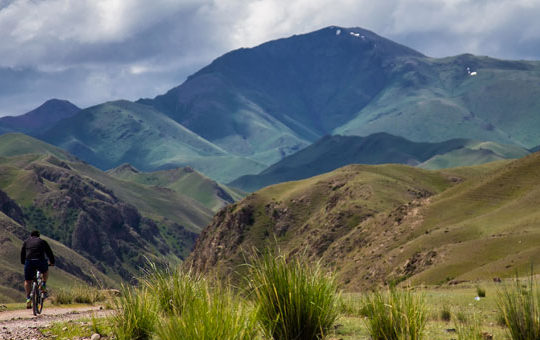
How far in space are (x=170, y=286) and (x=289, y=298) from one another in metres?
4.97

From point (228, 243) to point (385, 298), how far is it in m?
144

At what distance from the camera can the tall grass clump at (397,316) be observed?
35.3 ft

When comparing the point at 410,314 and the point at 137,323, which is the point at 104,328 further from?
the point at 410,314

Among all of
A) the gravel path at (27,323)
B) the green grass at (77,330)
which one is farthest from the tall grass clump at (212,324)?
the green grass at (77,330)

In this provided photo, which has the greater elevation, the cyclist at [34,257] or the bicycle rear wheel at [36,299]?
the cyclist at [34,257]

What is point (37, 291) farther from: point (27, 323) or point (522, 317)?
point (522, 317)

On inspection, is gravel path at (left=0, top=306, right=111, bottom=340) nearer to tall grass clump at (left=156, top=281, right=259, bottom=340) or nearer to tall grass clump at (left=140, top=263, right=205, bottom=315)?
tall grass clump at (left=140, top=263, right=205, bottom=315)

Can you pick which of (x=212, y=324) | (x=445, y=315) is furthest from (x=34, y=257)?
(x=212, y=324)

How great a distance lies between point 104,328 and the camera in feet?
55.0

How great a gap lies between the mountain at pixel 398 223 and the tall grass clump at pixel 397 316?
90 centimetres

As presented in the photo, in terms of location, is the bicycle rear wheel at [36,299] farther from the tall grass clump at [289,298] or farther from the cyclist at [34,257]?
the tall grass clump at [289,298]

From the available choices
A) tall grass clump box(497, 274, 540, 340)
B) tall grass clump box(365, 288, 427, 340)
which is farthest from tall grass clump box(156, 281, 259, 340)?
tall grass clump box(497, 274, 540, 340)

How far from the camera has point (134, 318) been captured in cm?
1372

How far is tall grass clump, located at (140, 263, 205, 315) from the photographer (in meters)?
14.6
